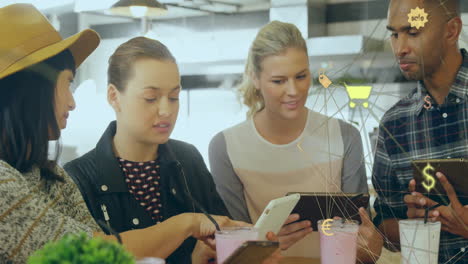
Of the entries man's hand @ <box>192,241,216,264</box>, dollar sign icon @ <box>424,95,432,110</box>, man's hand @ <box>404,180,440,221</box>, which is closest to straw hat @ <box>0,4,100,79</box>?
man's hand @ <box>192,241,216,264</box>

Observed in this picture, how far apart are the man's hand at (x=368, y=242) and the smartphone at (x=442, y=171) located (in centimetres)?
15

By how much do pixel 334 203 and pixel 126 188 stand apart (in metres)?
0.48

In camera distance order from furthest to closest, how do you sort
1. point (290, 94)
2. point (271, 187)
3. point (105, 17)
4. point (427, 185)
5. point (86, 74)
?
point (105, 17)
point (86, 74)
point (271, 187)
point (290, 94)
point (427, 185)

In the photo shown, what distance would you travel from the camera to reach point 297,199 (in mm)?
1239

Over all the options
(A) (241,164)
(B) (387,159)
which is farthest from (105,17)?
(B) (387,159)

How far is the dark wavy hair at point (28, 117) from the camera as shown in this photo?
1.04m

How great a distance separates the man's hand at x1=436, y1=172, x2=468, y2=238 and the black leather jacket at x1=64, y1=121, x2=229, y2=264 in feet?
1.81

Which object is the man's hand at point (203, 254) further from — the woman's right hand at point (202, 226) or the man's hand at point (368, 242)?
the man's hand at point (368, 242)

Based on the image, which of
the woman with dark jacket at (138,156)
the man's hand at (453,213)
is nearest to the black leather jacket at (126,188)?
the woman with dark jacket at (138,156)

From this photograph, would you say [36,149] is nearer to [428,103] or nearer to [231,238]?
[231,238]

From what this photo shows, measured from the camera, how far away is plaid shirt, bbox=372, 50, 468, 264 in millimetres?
1455

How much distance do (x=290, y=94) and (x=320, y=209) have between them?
0.33 metres

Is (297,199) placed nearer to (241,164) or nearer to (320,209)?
(320,209)

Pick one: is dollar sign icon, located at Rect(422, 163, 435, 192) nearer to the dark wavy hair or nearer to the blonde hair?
the blonde hair
